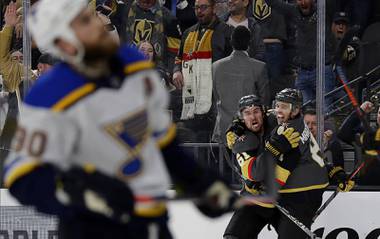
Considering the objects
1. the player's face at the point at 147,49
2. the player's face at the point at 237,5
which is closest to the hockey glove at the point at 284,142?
the player's face at the point at 237,5

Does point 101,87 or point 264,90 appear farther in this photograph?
point 264,90

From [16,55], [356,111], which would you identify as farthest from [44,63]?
[356,111]

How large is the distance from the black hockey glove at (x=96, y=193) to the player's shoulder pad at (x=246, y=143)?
3470 mm

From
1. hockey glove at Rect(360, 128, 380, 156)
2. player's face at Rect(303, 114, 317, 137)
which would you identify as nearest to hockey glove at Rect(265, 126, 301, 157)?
player's face at Rect(303, 114, 317, 137)

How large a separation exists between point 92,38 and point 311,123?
375cm

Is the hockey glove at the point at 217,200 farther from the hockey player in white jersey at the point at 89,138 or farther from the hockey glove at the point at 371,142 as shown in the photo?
the hockey glove at the point at 371,142

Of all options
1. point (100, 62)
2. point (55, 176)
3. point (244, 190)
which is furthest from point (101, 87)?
point (244, 190)

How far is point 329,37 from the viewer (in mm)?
6707

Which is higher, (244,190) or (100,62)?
(100,62)

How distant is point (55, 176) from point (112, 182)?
0.17 m

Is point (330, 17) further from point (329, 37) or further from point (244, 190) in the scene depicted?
point (244, 190)

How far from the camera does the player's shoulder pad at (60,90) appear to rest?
3.12 meters

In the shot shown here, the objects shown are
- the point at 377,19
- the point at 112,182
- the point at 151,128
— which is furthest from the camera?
the point at 377,19

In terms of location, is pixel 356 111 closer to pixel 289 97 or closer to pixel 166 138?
pixel 289 97
